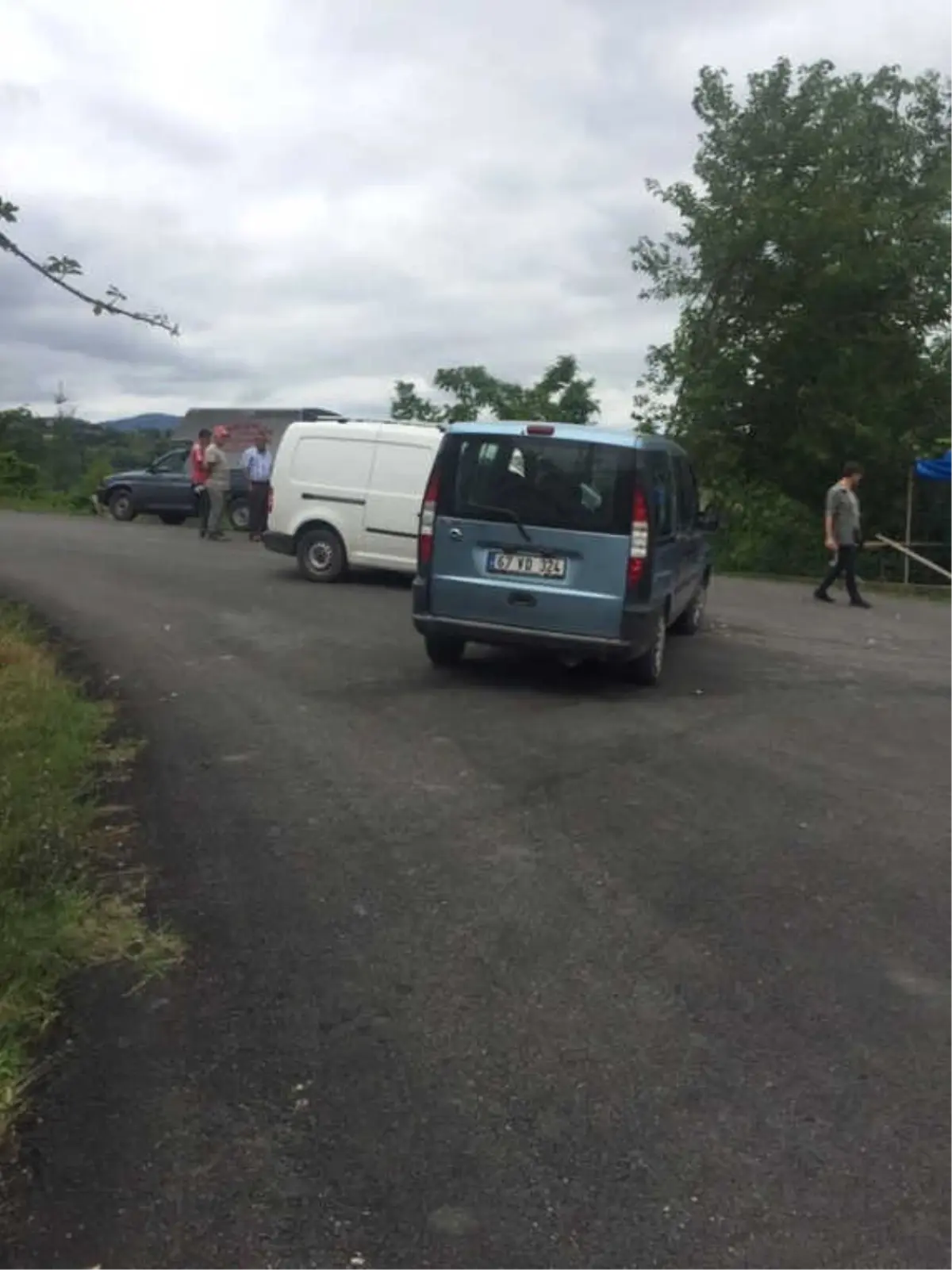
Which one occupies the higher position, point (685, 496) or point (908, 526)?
point (908, 526)

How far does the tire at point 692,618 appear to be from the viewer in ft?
42.8

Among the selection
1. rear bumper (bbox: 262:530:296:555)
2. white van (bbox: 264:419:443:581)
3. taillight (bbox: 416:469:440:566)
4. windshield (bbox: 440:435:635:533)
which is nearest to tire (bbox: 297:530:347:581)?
white van (bbox: 264:419:443:581)

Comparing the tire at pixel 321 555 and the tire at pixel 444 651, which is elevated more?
the tire at pixel 321 555

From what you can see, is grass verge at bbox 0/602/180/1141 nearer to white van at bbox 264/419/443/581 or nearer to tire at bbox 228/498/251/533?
white van at bbox 264/419/443/581

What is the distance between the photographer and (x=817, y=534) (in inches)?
1022

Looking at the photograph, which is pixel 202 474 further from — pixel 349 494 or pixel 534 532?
pixel 534 532

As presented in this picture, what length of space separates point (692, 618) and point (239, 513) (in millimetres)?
15259

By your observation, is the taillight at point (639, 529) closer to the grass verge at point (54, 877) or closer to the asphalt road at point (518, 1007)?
the asphalt road at point (518, 1007)

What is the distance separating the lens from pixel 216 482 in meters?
21.3

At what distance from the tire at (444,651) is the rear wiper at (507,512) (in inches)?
43.9

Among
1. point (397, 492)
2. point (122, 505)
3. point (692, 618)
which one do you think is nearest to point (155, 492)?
point (122, 505)

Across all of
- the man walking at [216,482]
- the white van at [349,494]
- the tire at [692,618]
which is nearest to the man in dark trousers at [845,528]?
the tire at [692,618]

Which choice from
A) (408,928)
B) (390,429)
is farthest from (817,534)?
(408,928)

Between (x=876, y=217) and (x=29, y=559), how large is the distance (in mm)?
18175
